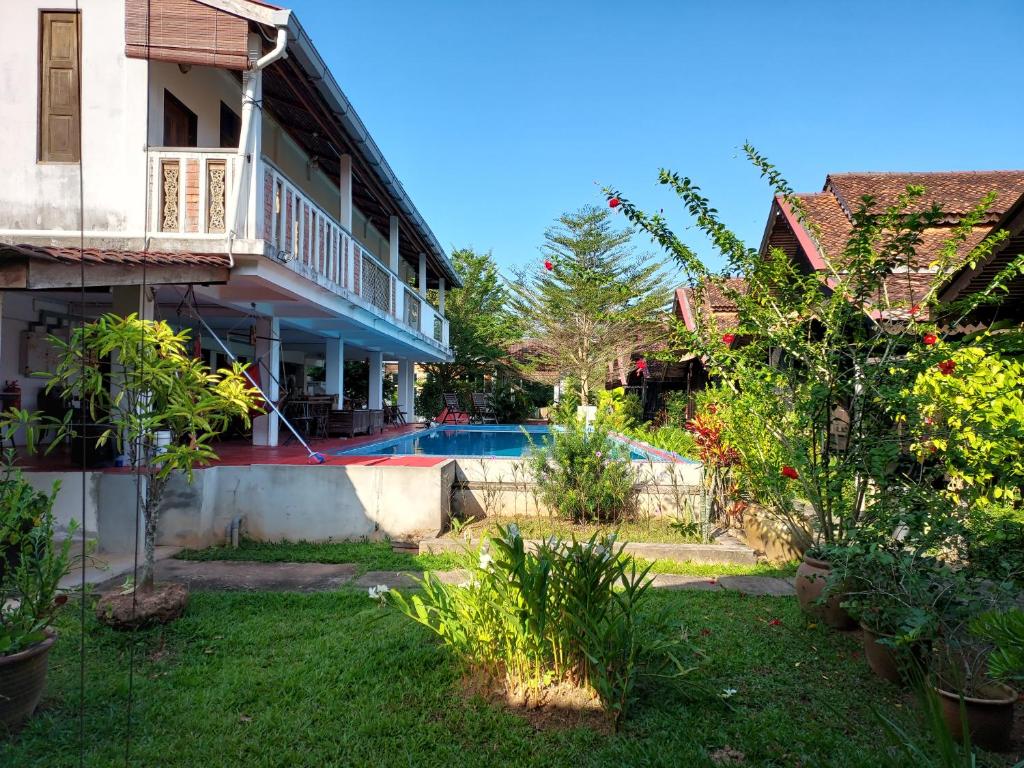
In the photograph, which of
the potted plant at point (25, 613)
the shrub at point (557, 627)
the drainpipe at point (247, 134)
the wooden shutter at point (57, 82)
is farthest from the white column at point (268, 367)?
the shrub at point (557, 627)

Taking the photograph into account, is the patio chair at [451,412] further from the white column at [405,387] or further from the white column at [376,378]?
the white column at [376,378]

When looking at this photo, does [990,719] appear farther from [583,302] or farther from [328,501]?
[583,302]

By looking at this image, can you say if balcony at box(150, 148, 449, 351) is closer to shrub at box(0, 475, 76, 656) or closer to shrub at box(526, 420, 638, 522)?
shrub at box(526, 420, 638, 522)

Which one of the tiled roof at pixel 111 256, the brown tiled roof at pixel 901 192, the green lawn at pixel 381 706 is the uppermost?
the brown tiled roof at pixel 901 192

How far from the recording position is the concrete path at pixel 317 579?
5551 mm

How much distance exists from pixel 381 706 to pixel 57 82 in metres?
7.98

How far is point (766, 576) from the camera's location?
5.99 m

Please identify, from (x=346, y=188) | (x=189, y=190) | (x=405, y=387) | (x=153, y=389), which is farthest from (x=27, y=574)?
(x=405, y=387)

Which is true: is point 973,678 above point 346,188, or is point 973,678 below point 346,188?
below

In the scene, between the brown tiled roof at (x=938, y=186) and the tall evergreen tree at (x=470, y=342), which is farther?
the tall evergreen tree at (x=470, y=342)

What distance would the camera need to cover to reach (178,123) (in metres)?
8.52

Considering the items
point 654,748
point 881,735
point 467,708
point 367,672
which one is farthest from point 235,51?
point 881,735

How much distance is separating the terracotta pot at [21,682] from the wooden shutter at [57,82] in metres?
6.41

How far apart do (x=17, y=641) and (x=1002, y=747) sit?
4.51 m
